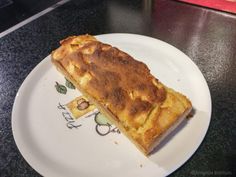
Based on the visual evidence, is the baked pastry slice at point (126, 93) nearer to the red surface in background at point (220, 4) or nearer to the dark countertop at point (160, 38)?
the dark countertop at point (160, 38)

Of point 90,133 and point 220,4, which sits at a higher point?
point 220,4

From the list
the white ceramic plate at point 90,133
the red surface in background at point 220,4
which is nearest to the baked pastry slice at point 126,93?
the white ceramic plate at point 90,133

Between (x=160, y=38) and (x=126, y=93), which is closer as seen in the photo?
(x=126, y=93)

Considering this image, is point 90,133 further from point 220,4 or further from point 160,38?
point 220,4

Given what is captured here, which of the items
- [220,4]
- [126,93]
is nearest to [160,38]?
[220,4]

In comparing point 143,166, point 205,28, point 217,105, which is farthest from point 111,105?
point 205,28

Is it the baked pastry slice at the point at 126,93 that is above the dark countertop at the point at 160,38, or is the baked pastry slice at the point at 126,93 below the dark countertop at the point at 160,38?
above

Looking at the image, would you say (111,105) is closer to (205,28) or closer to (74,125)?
(74,125)
